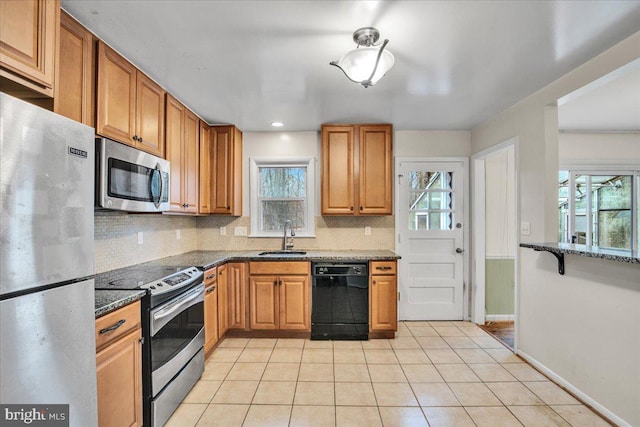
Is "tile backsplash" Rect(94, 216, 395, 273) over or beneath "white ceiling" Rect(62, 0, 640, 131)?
beneath

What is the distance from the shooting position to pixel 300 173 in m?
3.89

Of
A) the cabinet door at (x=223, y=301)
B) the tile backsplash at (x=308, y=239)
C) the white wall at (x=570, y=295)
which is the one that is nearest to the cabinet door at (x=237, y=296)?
the cabinet door at (x=223, y=301)

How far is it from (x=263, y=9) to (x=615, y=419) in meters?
3.12

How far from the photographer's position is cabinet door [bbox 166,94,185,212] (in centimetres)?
261

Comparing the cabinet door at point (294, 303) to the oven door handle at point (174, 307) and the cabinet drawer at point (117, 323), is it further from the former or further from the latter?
the cabinet drawer at point (117, 323)

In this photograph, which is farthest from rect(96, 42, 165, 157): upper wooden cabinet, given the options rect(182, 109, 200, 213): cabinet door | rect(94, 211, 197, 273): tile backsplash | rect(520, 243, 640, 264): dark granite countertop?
rect(520, 243, 640, 264): dark granite countertop

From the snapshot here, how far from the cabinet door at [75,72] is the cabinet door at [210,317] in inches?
65.7

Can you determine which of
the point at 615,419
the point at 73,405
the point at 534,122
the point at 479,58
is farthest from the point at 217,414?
the point at 534,122

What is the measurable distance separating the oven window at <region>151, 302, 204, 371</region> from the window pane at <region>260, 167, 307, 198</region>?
1765 mm

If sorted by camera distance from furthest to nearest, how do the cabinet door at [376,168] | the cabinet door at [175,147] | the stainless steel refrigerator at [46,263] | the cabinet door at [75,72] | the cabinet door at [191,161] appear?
the cabinet door at [376,168], the cabinet door at [191,161], the cabinet door at [175,147], the cabinet door at [75,72], the stainless steel refrigerator at [46,263]

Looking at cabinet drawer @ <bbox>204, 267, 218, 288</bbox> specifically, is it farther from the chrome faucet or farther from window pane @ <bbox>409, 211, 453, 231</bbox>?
window pane @ <bbox>409, 211, 453, 231</bbox>

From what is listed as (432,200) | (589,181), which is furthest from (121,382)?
(589,181)

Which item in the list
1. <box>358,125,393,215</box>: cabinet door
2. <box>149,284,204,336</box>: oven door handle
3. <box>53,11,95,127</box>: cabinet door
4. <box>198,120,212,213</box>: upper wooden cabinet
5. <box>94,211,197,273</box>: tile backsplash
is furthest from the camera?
<box>358,125,393,215</box>: cabinet door

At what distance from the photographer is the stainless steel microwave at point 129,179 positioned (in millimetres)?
1694
